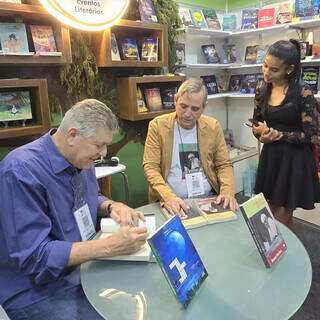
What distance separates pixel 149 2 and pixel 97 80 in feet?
2.67

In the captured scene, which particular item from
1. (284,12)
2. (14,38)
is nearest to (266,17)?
(284,12)

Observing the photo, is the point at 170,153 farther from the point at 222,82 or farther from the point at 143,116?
the point at 222,82

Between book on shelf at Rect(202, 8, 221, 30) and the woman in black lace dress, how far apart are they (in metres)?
1.59

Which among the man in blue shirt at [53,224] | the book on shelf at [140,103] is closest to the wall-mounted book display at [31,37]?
the book on shelf at [140,103]

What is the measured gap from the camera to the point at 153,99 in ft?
9.70

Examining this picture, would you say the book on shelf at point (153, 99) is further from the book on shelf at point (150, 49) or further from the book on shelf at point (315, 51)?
the book on shelf at point (315, 51)

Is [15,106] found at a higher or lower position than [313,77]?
lower

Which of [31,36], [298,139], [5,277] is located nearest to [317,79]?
[298,139]

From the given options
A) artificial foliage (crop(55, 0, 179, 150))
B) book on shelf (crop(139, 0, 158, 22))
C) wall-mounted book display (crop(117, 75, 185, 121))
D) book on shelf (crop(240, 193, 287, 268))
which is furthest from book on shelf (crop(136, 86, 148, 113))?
book on shelf (crop(240, 193, 287, 268))

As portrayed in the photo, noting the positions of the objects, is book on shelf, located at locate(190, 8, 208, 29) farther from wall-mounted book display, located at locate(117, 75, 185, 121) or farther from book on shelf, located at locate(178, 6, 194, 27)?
wall-mounted book display, located at locate(117, 75, 185, 121)

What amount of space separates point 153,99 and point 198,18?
44.5 inches

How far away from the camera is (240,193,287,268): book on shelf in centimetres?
111

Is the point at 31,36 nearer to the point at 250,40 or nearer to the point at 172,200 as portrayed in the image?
the point at 172,200

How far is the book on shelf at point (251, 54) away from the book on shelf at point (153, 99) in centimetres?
125
